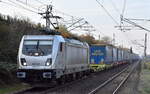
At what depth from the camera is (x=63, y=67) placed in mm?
24500

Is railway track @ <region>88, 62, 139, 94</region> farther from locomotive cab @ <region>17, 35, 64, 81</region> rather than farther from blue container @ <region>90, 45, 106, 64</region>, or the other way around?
blue container @ <region>90, 45, 106, 64</region>

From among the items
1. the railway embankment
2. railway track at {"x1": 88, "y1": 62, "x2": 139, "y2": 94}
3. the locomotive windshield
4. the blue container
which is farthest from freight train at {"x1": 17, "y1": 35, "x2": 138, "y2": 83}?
the blue container

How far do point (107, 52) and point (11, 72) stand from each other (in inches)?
1013

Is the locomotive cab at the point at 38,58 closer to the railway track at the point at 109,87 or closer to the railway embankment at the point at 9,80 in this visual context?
the railway embankment at the point at 9,80

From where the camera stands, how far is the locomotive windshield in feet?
74.1

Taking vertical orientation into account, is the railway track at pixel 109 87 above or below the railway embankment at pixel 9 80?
below

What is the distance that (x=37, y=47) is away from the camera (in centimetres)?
2295

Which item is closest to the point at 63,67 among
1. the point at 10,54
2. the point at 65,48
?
the point at 65,48

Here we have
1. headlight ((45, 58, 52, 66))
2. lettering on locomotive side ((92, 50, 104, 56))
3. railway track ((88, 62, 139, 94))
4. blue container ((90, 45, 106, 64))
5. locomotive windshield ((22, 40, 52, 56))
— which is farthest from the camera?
lettering on locomotive side ((92, 50, 104, 56))

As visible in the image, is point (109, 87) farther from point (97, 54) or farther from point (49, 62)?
point (97, 54)

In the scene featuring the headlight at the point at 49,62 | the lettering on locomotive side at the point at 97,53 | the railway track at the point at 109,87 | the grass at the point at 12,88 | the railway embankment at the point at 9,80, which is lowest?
the railway track at the point at 109,87

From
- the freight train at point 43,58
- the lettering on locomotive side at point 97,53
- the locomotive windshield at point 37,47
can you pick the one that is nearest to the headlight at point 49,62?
the freight train at point 43,58

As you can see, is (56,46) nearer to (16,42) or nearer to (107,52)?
(16,42)

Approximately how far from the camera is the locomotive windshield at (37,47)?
2259 cm
